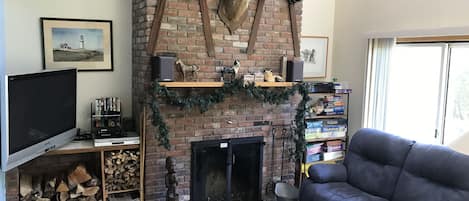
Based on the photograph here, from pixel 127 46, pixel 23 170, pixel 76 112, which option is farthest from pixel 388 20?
pixel 23 170

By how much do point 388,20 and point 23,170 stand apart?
13.4 feet

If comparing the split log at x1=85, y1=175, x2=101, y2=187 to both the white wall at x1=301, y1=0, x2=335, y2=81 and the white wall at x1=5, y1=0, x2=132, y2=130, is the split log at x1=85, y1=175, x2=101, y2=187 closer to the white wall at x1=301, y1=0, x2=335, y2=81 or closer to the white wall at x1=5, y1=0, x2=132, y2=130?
the white wall at x1=5, y1=0, x2=132, y2=130

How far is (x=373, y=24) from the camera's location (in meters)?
4.57

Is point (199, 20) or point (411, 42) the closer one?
point (199, 20)

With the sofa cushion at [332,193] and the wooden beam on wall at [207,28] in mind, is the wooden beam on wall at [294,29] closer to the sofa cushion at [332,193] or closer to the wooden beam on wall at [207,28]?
the wooden beam on wall at [207,28]

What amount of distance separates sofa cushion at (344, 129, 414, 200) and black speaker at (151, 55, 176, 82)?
6.76 ft

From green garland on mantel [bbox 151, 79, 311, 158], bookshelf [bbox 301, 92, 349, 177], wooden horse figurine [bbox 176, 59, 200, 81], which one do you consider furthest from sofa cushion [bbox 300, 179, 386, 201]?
wooden horse figurine [bbox 176, 59, 200, 81]

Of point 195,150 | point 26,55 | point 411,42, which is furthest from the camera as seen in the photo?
point 411,42

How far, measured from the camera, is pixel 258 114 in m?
4.25

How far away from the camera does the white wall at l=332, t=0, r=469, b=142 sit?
12.3 ft

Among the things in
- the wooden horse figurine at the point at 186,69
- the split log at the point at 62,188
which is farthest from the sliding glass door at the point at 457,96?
the split log at the point at 62,188

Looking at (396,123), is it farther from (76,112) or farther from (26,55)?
(26,55)

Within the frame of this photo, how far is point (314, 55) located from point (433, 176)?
2.17m

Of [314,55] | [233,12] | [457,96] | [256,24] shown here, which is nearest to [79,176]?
[233,12]
